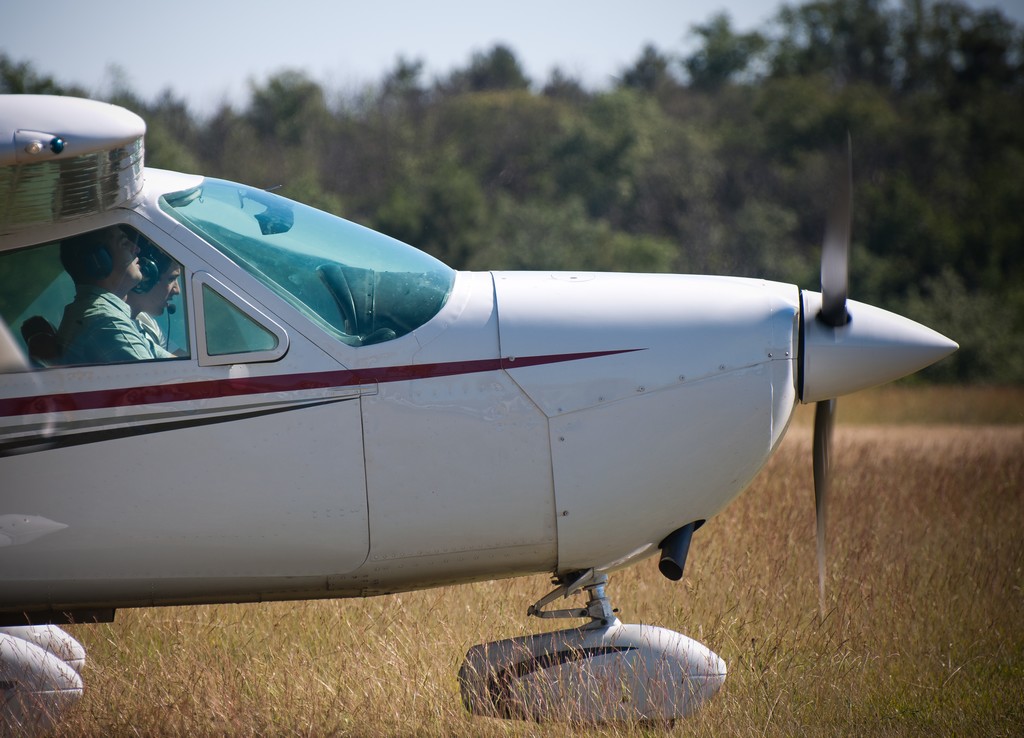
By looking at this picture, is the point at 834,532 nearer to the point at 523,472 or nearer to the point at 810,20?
the point at 523,472

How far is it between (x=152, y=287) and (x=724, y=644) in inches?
125

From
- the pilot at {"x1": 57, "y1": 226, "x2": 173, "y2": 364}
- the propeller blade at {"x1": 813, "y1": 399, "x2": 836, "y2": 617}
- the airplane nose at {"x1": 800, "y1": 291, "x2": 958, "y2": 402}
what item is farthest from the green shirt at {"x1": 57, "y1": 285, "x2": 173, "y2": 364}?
the propeller blade at {"x1": 813, "y1": 399, "x2": 836, "y2": 617}

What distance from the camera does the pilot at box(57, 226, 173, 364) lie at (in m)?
3.72

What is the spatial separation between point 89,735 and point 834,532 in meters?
5.31

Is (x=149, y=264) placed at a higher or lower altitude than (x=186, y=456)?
higher

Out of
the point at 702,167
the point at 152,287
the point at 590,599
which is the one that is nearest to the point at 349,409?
the point at 152,287

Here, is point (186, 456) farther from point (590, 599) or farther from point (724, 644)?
point (724, 644)

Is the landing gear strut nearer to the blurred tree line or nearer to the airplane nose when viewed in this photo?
the airplane nose

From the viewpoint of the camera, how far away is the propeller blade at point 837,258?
394 centimetres

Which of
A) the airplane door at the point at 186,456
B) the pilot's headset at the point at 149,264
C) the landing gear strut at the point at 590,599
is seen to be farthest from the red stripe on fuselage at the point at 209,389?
the landing gear strut at the point at 590,599

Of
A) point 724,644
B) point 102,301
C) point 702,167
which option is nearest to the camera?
point 102,301

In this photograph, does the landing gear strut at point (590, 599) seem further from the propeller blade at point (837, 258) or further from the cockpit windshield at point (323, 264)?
the propeller blade at point (837, 258)

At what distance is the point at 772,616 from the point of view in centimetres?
568

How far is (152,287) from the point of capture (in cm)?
379
